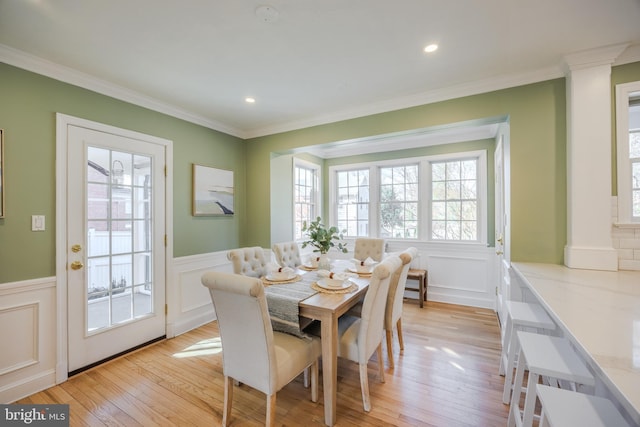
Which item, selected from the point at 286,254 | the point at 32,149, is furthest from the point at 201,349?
the point at 32,149

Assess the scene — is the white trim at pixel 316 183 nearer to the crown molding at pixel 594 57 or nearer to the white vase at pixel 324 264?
the white vase at pixel 324 264

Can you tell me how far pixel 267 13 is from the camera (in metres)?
1.64

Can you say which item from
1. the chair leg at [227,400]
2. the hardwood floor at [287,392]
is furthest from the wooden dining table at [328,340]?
the chair leg at [227,400]

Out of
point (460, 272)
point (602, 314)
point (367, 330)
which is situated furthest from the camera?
point (460, 272)

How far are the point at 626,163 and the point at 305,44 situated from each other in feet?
8.46

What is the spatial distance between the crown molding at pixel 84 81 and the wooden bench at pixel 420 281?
3.57 meters

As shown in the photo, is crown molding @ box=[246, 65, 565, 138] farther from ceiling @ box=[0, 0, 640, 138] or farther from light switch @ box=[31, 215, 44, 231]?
light switch @ box=[31, 215, 44, 231]

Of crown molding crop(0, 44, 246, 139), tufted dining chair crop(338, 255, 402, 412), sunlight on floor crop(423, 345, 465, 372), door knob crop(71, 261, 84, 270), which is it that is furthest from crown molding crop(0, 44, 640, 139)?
sunlight on floor crop(423, 345, 465, 372)

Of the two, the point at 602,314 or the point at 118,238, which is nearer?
the point at 602,314

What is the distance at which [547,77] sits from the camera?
2289 mm

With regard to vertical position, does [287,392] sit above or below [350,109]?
below

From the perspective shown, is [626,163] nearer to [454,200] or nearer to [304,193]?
[454,200]

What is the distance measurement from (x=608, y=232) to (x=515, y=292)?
31.5 inches

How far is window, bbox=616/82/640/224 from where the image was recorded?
2.04 meters
